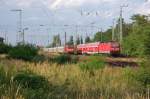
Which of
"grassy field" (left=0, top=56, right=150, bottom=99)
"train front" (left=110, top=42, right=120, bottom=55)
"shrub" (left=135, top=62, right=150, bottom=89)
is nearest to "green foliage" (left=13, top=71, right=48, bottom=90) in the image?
"grassy field" (left=0, top=56, right=150, bottom=99)

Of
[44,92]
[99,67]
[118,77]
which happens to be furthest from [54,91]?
[99,67]

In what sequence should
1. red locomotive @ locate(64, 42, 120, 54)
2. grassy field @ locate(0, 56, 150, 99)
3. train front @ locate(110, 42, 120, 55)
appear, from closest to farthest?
grassy field @ locate(0, 56, 150, 99) < train front @ locate(110, 42, 120, 55) < red locomotive @ locate(64, 42, 120, 54)

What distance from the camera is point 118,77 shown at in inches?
894

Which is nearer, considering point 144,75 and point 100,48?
point 144,75

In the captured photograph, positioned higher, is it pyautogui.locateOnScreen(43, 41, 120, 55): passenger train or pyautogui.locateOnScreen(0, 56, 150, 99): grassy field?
pyautogui.locateOnScreen(43, 41, 120, 55): passenger train

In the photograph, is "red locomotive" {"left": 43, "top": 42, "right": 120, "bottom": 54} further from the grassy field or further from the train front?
the grassy field

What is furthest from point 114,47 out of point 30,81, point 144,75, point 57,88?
point 30,81

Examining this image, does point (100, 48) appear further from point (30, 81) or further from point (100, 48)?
point (30, 81)

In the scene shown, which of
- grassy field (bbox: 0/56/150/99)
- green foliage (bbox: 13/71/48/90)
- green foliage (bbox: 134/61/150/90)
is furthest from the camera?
green foliage (bbox: 134/61/150/90)

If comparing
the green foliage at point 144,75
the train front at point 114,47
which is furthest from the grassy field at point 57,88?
the train front at point 114,47

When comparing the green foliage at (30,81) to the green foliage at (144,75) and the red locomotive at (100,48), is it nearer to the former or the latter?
the green foliage at (144,75)

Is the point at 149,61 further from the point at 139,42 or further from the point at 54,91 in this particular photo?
the point at 54,91

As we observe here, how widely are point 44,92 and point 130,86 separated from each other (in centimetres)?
483

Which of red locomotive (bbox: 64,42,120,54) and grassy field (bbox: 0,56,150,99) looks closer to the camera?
grassy field (bbox: 0,56,150,99)
